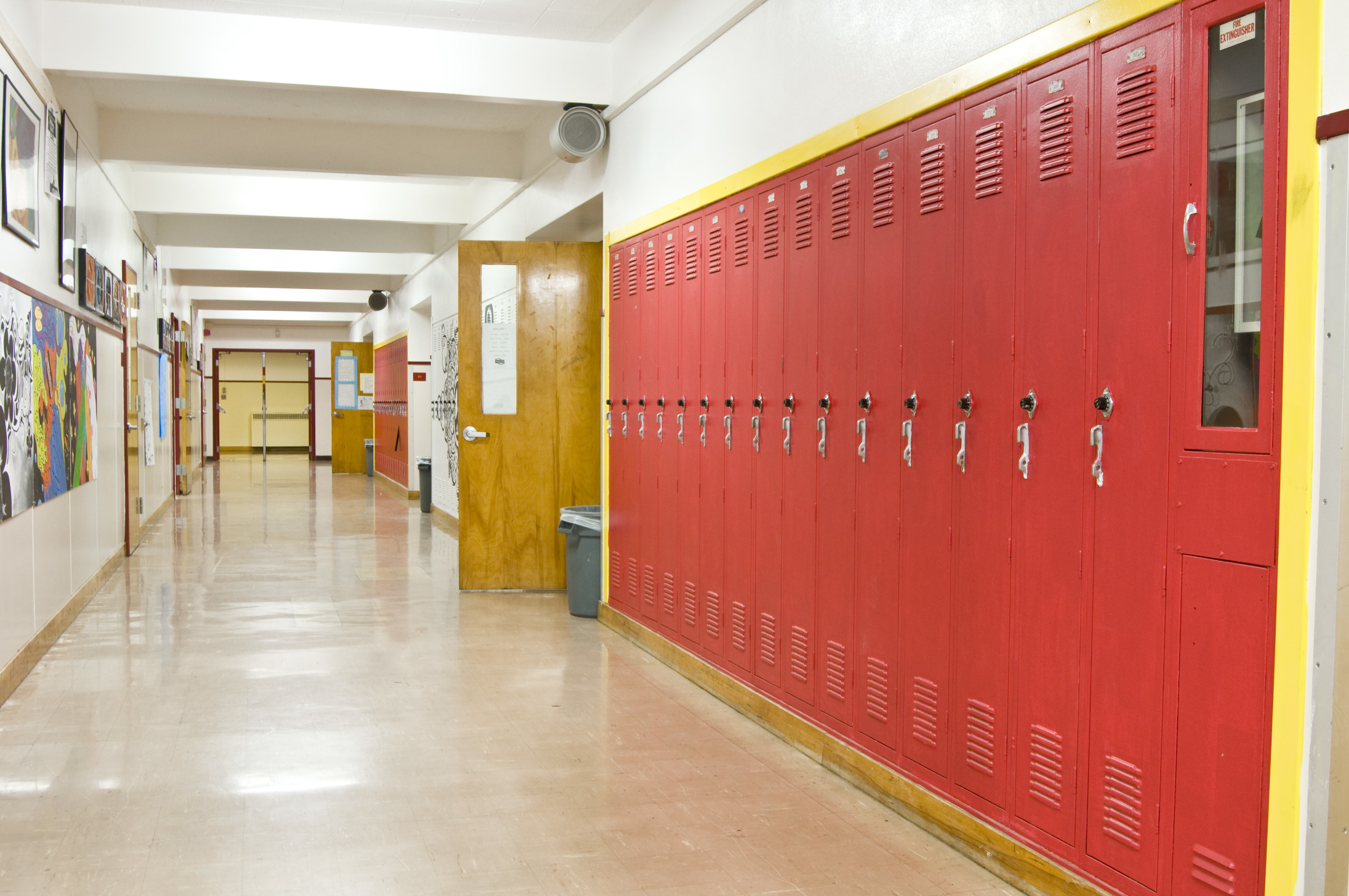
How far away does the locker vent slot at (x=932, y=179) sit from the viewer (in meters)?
3.12

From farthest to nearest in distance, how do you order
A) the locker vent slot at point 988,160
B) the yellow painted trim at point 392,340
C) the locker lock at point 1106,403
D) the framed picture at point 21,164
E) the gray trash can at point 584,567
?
the yellow painted trim at point 392,340, the gray trash can at point 584,567, the framed picture at point 21,164, the locker vent slot at point 988,160, the locker lock at point 1106,403

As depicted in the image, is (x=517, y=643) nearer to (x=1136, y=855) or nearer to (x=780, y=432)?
(x=780, y=432)

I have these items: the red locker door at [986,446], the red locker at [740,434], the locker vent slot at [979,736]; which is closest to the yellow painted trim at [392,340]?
the red locker at [740,434]

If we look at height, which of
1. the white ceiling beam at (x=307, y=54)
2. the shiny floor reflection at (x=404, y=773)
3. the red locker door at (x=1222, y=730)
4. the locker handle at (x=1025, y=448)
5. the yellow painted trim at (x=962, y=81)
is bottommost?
the shiny floor reflection at (x=404, y=773)

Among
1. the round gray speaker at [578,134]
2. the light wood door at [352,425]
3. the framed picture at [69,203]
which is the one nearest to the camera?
the framed picture at [69,203]

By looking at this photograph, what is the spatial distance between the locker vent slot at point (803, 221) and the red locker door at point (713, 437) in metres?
0.64

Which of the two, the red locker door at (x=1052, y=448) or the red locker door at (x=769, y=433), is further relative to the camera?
the red locker door at (x=769, y=433)

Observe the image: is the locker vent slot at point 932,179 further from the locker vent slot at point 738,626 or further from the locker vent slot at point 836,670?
the locker vent slot at point 738,626

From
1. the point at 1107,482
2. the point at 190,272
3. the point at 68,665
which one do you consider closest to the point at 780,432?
the point at 1107,482

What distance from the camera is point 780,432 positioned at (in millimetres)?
4105

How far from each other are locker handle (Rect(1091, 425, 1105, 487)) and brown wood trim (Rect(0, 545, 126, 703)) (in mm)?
4157

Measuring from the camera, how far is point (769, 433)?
13.8 ft

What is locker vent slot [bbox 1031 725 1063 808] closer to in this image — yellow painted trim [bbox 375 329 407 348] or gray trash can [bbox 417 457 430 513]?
gray trash can [bbox 417 457 430 513]

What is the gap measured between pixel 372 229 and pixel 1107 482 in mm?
10298
